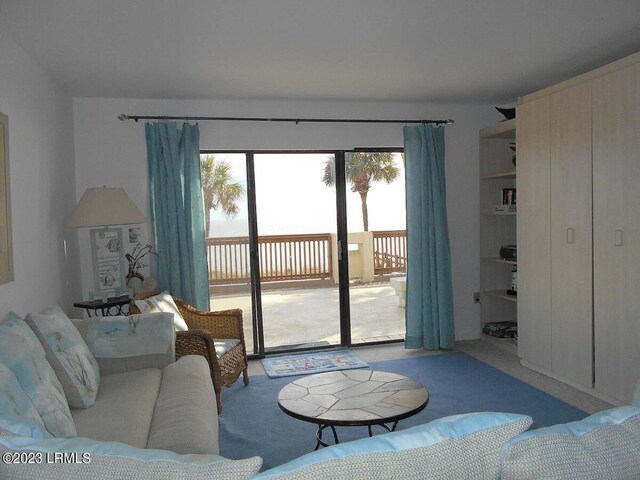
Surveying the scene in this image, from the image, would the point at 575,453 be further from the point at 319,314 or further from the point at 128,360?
the point at 319,314

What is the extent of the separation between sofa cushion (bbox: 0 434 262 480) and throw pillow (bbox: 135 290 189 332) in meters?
2.63

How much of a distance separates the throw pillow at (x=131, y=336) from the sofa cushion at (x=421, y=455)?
239cm

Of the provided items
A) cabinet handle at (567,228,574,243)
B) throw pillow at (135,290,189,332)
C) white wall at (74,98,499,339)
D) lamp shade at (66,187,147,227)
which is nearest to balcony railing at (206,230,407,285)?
white wall at (74,98,499,339)

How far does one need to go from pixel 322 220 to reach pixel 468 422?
430cm

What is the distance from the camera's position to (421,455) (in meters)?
0.94

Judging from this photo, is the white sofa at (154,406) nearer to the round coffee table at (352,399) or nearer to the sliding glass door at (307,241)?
the round coffee table at (352,399)

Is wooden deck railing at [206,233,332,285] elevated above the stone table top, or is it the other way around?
wooden deck railing at [206,233,332,285]

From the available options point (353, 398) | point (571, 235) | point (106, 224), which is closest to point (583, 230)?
point (571, 235)

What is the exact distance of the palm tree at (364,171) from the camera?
205 inches

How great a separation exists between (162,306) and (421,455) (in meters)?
3.22

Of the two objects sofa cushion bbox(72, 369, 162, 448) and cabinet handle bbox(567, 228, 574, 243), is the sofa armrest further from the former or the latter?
cabinet handle bbox(567, 228, 574, 243)

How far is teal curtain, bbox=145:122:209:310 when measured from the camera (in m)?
→ 4.54

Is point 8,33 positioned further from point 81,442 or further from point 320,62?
point 81,442

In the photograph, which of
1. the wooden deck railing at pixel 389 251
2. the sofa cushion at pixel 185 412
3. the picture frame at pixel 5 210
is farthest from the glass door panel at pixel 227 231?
the picture frame at pixel 5 210
